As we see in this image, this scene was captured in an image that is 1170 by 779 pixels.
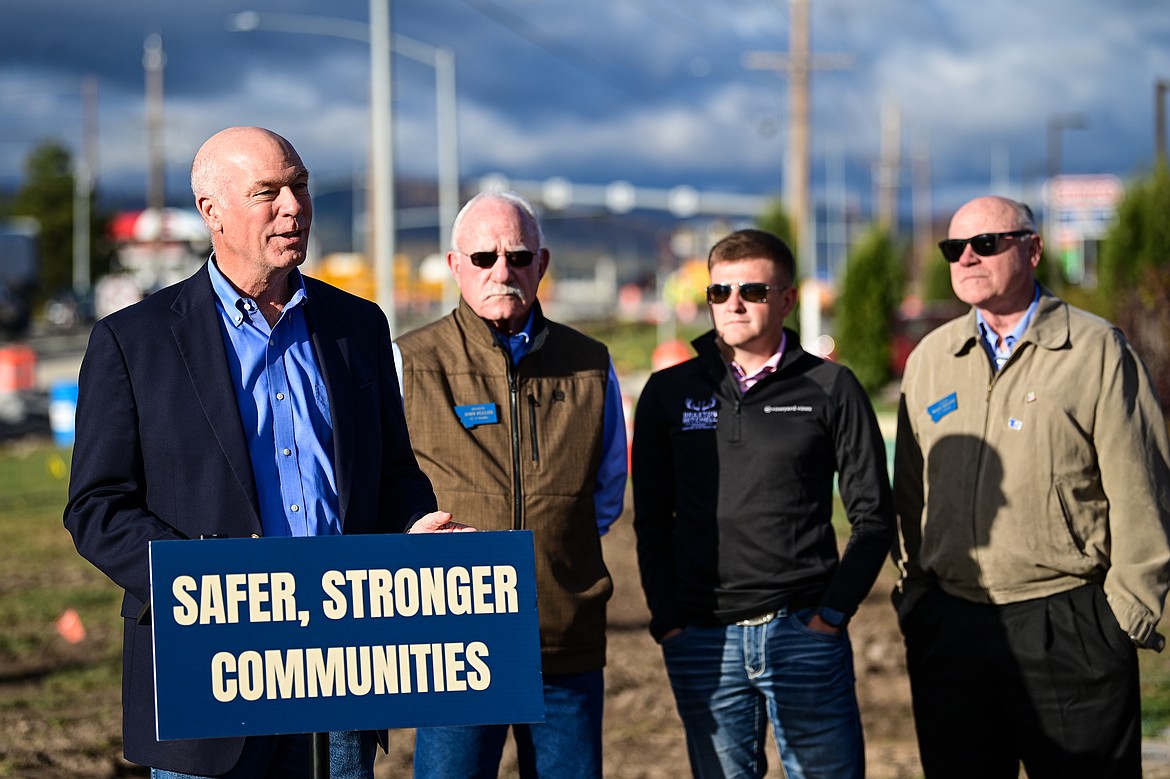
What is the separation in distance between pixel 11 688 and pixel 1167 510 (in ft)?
20.1

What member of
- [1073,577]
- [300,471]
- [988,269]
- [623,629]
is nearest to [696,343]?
[988,269]

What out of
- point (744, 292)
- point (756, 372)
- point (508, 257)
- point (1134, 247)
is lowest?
point (756, 372)

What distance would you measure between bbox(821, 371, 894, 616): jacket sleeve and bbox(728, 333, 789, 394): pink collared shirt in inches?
8.2

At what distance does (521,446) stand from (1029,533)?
1.53 metres

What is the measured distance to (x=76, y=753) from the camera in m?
6.30

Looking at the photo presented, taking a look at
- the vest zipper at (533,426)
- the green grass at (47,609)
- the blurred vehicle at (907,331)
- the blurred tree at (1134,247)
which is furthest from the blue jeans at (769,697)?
the blurred vehicle at (907,331)

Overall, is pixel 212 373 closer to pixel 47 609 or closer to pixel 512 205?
pixel 512 205

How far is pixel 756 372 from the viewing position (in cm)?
427

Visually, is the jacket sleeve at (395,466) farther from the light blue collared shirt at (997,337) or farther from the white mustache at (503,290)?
the light blue collared shirt at (997,337)

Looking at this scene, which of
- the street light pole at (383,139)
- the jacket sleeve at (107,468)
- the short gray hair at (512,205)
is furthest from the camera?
the street light pole at (383,139)

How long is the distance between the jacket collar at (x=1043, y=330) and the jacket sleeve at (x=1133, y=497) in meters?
0.15

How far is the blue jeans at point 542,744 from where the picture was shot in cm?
395

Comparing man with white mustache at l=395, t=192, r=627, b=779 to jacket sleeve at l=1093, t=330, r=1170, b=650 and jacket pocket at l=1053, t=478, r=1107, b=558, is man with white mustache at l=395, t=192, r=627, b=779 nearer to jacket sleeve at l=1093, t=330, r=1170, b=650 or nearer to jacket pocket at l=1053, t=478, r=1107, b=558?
jacket pocket at l=1053, t=478, r=1107, b=558

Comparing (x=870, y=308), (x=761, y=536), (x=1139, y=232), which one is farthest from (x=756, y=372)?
(x=870, y=308)
